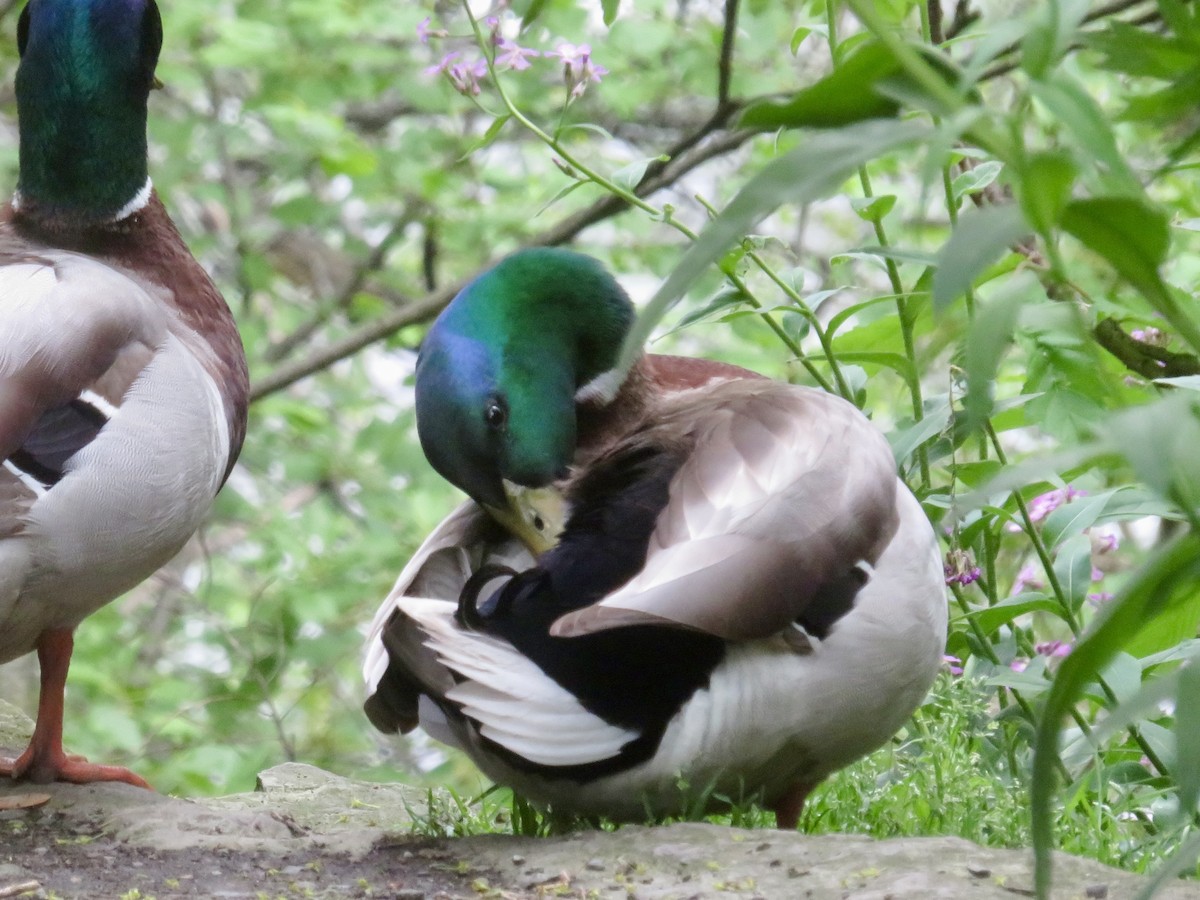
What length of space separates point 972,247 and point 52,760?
247cm

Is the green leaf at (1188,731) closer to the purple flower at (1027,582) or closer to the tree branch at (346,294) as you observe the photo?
the purple flower at (1027,582)

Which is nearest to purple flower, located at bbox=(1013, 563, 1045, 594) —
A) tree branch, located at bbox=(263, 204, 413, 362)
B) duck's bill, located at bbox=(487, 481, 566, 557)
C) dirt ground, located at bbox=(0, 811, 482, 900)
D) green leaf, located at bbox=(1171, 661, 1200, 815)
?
duck's bill, located at bbox=(487, 481, 566, 557)

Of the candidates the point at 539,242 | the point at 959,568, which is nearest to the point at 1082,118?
the point at 959,568

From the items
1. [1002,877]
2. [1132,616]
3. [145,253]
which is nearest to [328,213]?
[145,253]

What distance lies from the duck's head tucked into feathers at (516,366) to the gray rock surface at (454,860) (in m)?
0.64

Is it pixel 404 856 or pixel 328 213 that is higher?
pixel 328 213

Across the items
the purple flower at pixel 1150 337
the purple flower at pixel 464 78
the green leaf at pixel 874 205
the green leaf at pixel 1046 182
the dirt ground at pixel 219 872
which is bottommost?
the dirt ground at pixel 219 872

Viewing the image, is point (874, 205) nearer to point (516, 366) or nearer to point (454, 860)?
point (516, 366)

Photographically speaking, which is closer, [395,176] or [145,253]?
[145,253]

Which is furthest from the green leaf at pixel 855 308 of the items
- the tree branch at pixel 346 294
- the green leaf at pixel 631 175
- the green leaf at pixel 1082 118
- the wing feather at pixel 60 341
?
the tree branch at pixel 346 294

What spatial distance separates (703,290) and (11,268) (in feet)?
11.5

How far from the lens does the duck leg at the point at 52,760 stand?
9.82 ft

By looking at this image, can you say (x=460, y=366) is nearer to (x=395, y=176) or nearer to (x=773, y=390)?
(x=773, y=390)

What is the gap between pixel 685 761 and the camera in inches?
92.0
